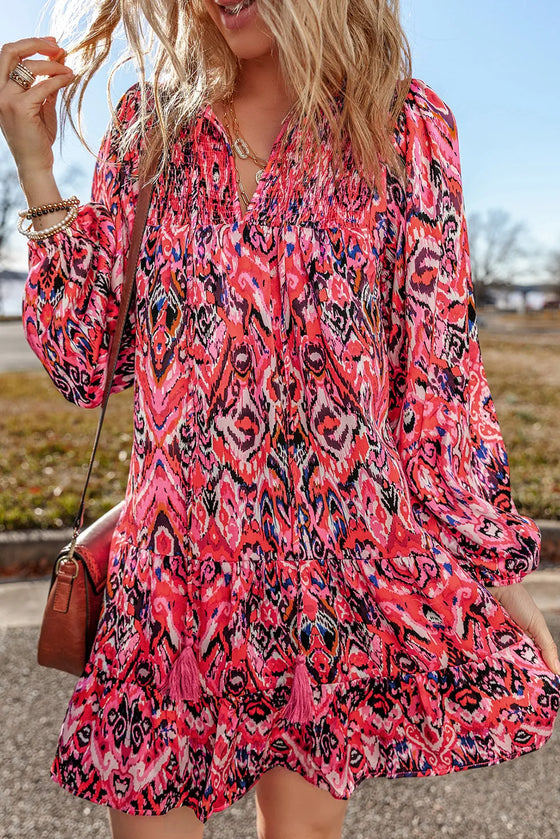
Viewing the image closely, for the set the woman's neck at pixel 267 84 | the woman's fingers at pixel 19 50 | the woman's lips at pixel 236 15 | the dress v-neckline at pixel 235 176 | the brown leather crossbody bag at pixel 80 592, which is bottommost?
the brown leather crossbody bag at pixel 80 592

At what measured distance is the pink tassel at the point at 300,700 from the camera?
1310mm

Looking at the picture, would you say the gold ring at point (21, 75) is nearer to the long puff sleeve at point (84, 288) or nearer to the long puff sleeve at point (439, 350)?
the long puff sleeve at point (84, 288)

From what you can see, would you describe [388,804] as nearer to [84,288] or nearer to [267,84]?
[84,288]

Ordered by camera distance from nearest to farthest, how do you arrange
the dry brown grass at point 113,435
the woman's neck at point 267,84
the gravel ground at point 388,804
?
the woman's neck at point 267,84, the gravel ground at point 388,804, the dry brown grass at point 113,435

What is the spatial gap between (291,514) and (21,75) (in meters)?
0.95

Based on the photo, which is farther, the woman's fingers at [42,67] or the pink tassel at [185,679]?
the woman's fingers at [42,67]

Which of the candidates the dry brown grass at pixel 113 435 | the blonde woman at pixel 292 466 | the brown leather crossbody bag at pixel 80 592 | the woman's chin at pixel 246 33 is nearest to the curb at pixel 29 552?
the dry brown grass at pixel 113 435

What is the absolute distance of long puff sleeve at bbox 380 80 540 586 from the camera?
1.42 metres

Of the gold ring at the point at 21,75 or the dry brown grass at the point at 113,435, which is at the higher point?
the gold ring at the point at 21,75

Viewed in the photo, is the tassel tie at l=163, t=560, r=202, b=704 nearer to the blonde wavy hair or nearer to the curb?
the blonde wavy hair

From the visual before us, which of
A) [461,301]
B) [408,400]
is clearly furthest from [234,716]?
[461,301]

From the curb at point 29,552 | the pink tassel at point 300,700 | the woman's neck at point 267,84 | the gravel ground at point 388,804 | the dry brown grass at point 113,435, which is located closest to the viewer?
the pink tassel at point 300,700

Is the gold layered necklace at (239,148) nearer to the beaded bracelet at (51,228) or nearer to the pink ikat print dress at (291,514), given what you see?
the pink ikat print dress at (291,514)

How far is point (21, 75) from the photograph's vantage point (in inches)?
57.1
